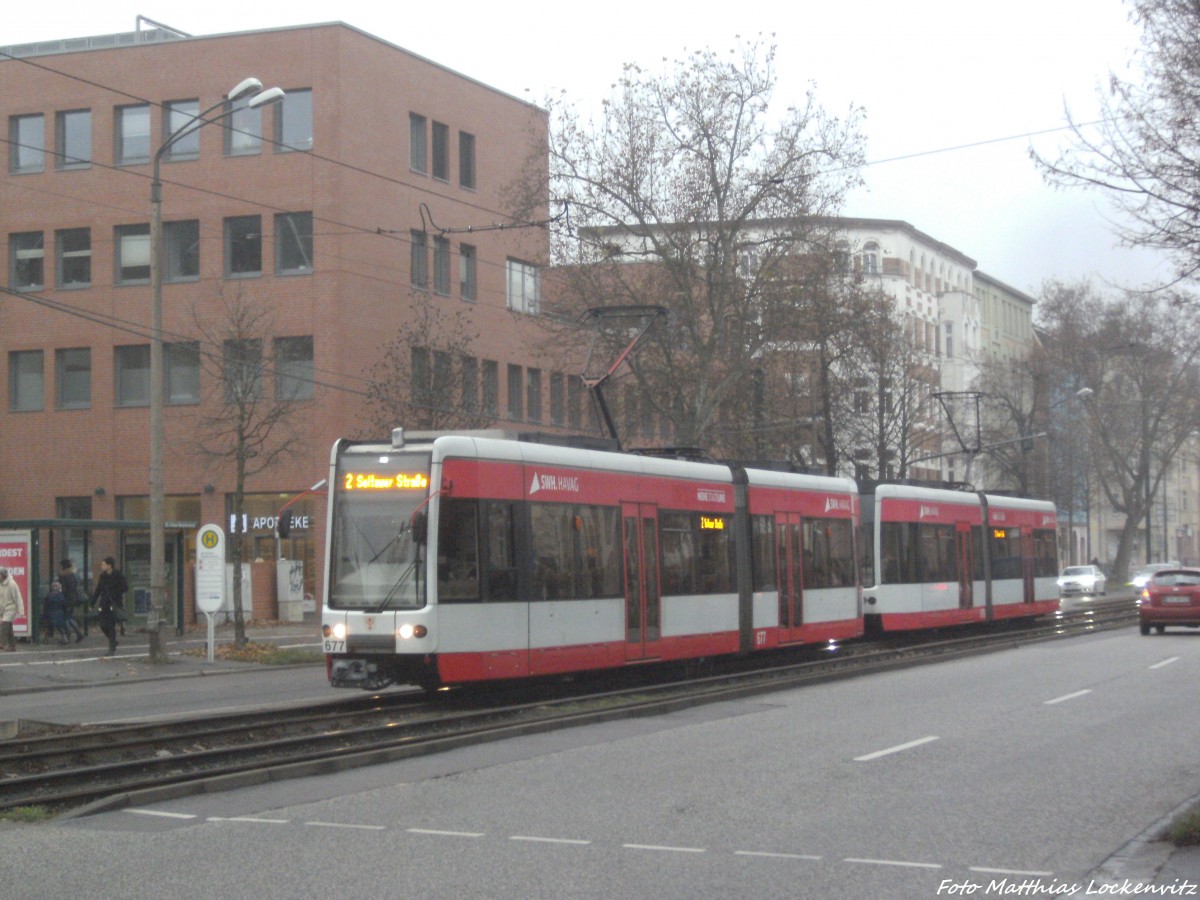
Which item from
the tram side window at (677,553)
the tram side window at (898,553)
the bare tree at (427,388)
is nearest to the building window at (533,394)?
the bare tree at (427,388)

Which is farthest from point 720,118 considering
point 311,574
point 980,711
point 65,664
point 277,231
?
point 980,711

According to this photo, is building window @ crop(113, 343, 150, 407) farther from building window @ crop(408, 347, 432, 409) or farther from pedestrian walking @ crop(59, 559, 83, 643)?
pedestrian walking @ crop(59, 559, 83, 643)

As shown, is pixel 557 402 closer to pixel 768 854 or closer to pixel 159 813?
pixel 159 813

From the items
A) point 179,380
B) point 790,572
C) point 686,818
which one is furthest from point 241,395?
point 686,818

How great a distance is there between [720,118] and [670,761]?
28.3 metres

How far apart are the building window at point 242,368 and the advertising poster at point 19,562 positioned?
4885 millimetres

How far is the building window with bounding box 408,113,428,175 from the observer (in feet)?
154

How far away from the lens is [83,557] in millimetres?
34062

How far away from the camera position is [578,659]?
18906mm

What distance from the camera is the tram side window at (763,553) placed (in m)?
23.7

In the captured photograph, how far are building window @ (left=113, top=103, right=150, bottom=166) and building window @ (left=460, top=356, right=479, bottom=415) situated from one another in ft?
50.1

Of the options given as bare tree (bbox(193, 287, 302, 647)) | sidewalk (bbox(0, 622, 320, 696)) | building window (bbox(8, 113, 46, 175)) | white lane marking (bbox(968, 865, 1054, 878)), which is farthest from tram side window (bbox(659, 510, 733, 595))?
building window (bbox(8, 113, 46, 175))

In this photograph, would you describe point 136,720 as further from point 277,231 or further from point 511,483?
point 277,231

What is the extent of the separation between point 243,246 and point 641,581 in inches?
1095
